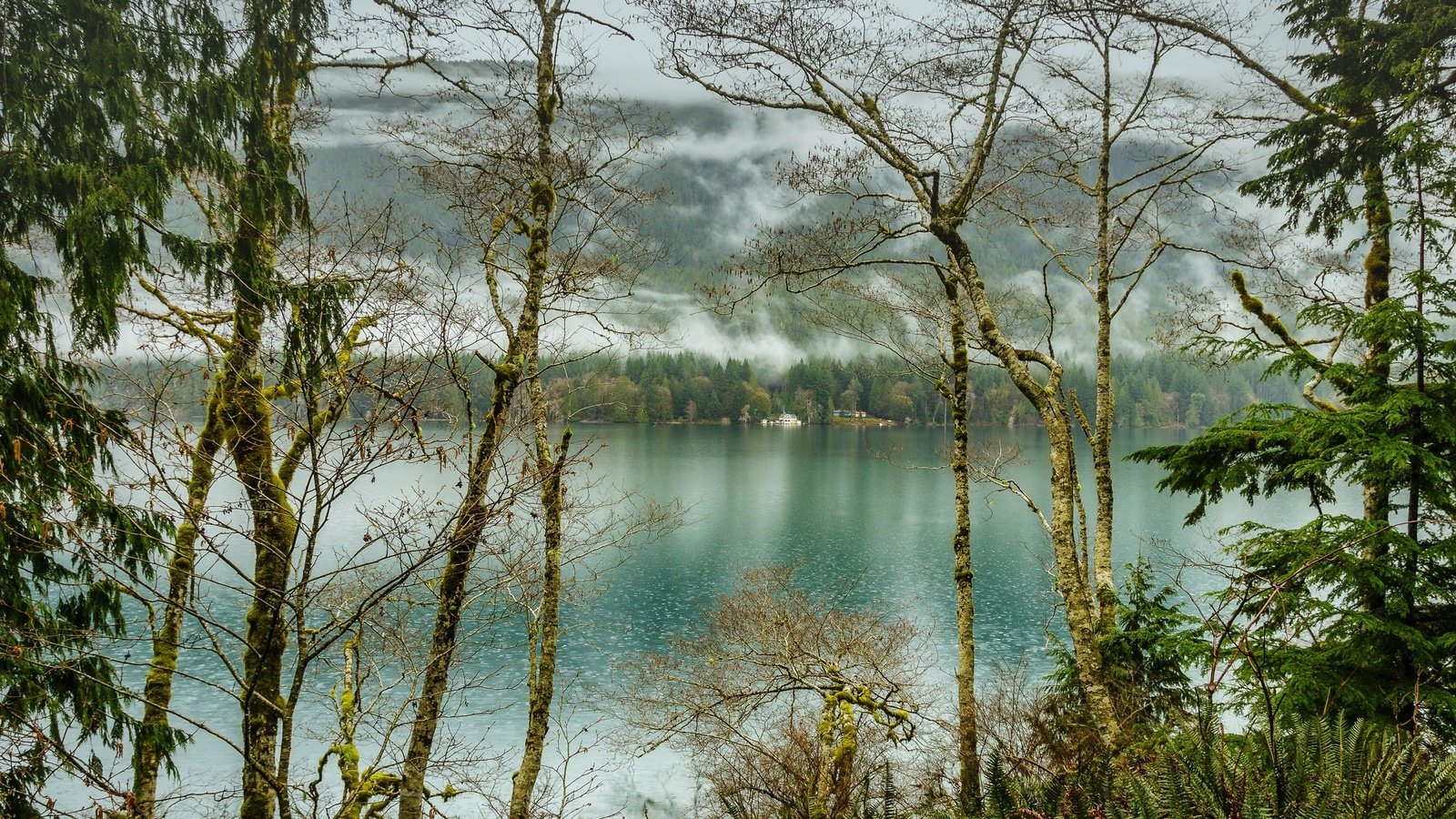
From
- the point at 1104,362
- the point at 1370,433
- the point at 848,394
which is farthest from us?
the point at 848,394

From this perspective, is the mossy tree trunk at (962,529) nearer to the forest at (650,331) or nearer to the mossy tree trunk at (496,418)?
the forest at (650,331)

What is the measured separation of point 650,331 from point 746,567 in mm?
15715

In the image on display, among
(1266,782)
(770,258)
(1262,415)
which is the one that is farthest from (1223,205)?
(1266,782)

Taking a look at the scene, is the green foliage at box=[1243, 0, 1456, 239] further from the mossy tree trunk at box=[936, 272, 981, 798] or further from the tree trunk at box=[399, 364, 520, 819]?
the tree trunk at box=[399, 364, 520, 819]

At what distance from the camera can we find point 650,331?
26.4ft

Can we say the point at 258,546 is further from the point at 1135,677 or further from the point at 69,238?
the point at 1135,677

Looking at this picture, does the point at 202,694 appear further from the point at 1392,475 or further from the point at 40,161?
the point at 1392,475

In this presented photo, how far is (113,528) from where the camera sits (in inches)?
190

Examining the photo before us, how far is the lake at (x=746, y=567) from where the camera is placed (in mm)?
14625

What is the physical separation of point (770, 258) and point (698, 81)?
1.70 meters

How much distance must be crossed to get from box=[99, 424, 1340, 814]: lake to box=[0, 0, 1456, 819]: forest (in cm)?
114

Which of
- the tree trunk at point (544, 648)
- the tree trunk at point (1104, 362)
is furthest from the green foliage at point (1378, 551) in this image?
the tree trunk at point (544, 648)

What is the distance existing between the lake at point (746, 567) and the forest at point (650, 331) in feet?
3.73

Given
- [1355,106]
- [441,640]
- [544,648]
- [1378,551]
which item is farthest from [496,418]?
[1355,106]
